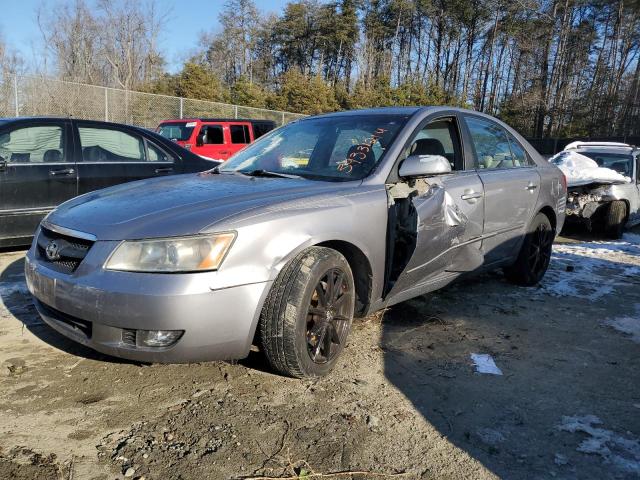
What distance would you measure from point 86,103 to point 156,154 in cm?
1304

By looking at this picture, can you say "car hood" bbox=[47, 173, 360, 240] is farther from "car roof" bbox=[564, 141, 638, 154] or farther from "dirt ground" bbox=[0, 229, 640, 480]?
"car roof" bbox=[564, 141, 638, 154]

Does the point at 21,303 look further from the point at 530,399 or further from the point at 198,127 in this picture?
the point at 198,127

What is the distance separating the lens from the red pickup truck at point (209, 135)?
12.9 metres

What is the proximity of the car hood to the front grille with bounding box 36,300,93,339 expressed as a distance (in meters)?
0.42

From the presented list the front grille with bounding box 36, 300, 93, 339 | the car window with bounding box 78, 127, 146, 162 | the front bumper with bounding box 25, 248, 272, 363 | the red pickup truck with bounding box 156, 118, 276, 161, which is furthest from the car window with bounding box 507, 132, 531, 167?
the red pickup truck with bounding box 156, 118, 276, 161

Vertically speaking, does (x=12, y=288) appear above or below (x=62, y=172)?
below

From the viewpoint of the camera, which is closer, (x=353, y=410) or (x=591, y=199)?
(x=353, y=410)

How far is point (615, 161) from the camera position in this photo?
871 centimetres

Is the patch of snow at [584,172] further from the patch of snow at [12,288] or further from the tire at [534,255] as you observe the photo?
the patch of snow at [12,288]

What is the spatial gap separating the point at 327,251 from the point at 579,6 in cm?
4202

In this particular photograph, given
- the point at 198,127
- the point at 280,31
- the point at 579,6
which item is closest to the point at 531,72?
the point at 579,6

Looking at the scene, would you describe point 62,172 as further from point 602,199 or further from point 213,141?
point 213,141

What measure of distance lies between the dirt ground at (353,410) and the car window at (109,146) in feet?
7.09

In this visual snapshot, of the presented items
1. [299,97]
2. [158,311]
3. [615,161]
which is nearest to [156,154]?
[158,311]
